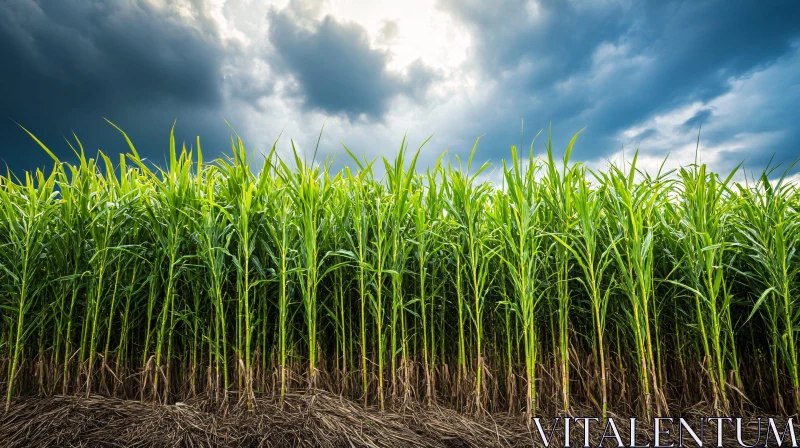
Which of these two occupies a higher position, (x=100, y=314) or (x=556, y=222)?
(x=556, y=222)

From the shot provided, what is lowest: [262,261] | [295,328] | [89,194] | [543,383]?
[543,383]

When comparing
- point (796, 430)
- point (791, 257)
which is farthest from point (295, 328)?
point (791, 257)

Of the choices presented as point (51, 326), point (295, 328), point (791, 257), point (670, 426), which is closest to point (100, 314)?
point (51, 326)

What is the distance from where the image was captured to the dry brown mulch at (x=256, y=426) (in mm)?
2146

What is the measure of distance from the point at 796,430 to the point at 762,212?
1.37 m

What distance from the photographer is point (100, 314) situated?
284cm

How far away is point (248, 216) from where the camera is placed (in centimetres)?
252

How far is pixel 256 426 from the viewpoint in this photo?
2.22 m

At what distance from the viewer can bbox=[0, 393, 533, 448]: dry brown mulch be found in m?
2.15

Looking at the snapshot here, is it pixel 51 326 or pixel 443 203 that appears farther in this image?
pixel 51 326

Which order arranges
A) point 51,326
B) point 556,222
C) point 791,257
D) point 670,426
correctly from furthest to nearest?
point 51,326, point 791,257, point 556,222, point 670,426

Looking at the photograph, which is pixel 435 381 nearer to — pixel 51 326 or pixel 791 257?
pixel 791 257

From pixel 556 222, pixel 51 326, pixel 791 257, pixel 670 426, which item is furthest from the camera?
pixel 51 326

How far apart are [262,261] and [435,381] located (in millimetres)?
1493
